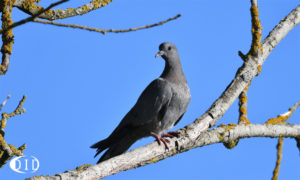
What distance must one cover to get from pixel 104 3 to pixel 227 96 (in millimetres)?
1483

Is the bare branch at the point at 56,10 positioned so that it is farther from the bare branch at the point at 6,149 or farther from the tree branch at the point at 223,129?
the tree branch at the point at 223,129

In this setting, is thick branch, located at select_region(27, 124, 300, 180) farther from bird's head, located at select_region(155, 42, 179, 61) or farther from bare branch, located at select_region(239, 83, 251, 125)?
bird's head, located at select_region(155, 42, 179, 61)

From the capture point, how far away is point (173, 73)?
5.13 m

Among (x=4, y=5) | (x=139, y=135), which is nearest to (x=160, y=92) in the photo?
(x=139, y=135)

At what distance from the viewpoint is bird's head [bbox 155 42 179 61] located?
5.25 meters

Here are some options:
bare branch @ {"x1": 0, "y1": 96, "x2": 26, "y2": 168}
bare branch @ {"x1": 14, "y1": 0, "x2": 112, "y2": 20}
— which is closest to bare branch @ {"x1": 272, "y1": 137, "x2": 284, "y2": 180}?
bare branch @ {"x1": 14, "y1": 0, "x2": 112, "y2": 20}

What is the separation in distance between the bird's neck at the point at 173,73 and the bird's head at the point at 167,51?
0.26ft

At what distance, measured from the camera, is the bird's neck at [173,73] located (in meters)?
5.05

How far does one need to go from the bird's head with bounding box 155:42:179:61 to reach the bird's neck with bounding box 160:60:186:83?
8 cm

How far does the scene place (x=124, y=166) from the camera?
3252 mm

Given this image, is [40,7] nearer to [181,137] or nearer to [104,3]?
[104,3]

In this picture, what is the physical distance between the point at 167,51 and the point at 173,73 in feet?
1.05

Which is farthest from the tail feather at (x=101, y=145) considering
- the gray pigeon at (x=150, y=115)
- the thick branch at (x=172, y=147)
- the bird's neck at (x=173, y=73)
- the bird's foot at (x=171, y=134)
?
the bird's neck at (x=173, y=73)

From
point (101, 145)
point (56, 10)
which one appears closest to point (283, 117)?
point (101, 145)
